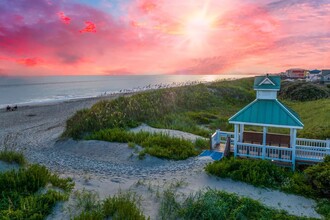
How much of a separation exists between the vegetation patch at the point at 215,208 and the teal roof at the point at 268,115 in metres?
4.68

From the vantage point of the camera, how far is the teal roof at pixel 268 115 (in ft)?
40.7

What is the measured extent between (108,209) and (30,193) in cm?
299

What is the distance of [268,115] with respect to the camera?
41.7 feet

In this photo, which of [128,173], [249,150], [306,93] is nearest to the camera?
[128,173]

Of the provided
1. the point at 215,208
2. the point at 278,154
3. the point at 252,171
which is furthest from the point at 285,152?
the point at 215,208

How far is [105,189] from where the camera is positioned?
1020 cm

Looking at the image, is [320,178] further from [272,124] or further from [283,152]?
[272,124]

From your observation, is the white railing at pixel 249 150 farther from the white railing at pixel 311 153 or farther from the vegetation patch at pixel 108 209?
the vegetation patch at pixel 108 209

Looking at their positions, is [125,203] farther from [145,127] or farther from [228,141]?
[145,127]

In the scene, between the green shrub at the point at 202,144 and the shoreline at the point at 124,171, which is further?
the green shrub at the point at 202,144

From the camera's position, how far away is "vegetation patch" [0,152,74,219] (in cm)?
764

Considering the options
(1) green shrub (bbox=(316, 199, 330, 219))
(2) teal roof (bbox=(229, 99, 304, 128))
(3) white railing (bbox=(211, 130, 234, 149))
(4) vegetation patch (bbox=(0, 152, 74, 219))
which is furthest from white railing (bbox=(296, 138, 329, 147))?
(4) vegetation patch (bbox=(0, 152, 74, 219))

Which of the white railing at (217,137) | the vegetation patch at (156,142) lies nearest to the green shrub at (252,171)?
the vegetation patch at (156,142)

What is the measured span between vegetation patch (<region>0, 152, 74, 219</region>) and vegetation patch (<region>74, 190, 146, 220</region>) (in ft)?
2.73
